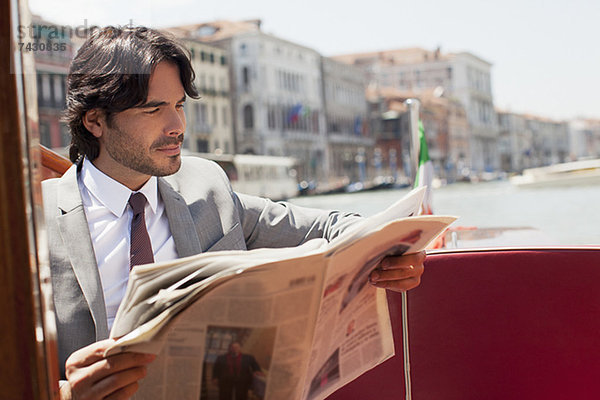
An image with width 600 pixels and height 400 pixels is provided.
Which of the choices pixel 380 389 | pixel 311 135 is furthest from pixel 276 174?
pixel 380 389

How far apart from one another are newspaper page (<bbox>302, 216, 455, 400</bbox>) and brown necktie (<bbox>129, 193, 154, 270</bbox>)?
0.27 m

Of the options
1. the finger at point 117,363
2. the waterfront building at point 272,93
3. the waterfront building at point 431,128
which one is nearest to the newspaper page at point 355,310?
the finger at point 117,363

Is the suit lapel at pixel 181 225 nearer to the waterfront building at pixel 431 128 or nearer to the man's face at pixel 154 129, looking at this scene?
the man's face at pixel 154 129

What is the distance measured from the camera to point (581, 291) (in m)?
1.01

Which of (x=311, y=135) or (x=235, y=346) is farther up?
(x=311, y=135)

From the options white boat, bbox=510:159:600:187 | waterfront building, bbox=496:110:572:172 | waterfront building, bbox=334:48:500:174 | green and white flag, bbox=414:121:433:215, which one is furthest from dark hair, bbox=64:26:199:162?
waterfront building, bbox=496:110:572:172

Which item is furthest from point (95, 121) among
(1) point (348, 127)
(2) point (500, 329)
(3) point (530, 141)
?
(3) point (530, 141)

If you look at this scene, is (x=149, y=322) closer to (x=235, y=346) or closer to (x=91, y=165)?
(x=235, y=346)

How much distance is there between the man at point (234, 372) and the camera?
0.53m

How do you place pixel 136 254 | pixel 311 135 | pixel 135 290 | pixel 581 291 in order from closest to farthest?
pixel 135 290
pixel 136 254
pixel 581 291
pixel 311 135

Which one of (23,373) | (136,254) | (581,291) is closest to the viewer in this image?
(23,373)

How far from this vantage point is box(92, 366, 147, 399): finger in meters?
0.51

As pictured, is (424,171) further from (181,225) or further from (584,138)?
(584,138)

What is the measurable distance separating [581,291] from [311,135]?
34262 mm
